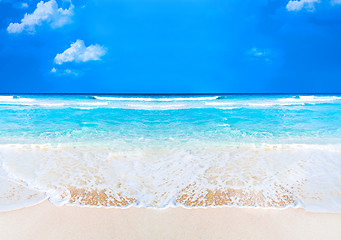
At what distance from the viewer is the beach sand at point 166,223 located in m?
2.24

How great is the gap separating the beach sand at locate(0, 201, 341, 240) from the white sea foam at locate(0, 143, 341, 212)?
0.69ft

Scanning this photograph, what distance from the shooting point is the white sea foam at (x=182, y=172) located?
3.08 m

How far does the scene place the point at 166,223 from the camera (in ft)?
8.05

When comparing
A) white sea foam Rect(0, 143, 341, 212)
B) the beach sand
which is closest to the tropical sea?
white sea foam Rect(0, 143, 341, 212)

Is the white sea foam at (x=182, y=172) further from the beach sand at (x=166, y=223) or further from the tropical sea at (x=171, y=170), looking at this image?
the beach sand at (x=166, y=223)

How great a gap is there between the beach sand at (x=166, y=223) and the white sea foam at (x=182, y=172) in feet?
0.69

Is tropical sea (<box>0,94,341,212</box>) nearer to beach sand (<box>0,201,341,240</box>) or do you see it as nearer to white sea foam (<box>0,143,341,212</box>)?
white sea foam (<box>0,143,341,212</box>)

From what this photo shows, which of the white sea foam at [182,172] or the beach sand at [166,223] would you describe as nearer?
the beach sand at [166,223]

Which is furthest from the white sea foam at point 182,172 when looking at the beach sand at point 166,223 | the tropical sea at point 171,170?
the beach sand at point 166,223

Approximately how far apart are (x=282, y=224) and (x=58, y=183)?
3.11 metres

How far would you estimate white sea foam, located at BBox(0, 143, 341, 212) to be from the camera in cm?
308

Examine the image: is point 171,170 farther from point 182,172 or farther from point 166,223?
point 166,223

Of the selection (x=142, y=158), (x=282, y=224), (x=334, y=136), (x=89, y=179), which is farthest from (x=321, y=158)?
(x=89, y=179)

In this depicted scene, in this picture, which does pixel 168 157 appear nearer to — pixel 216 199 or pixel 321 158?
pixel 216 199
